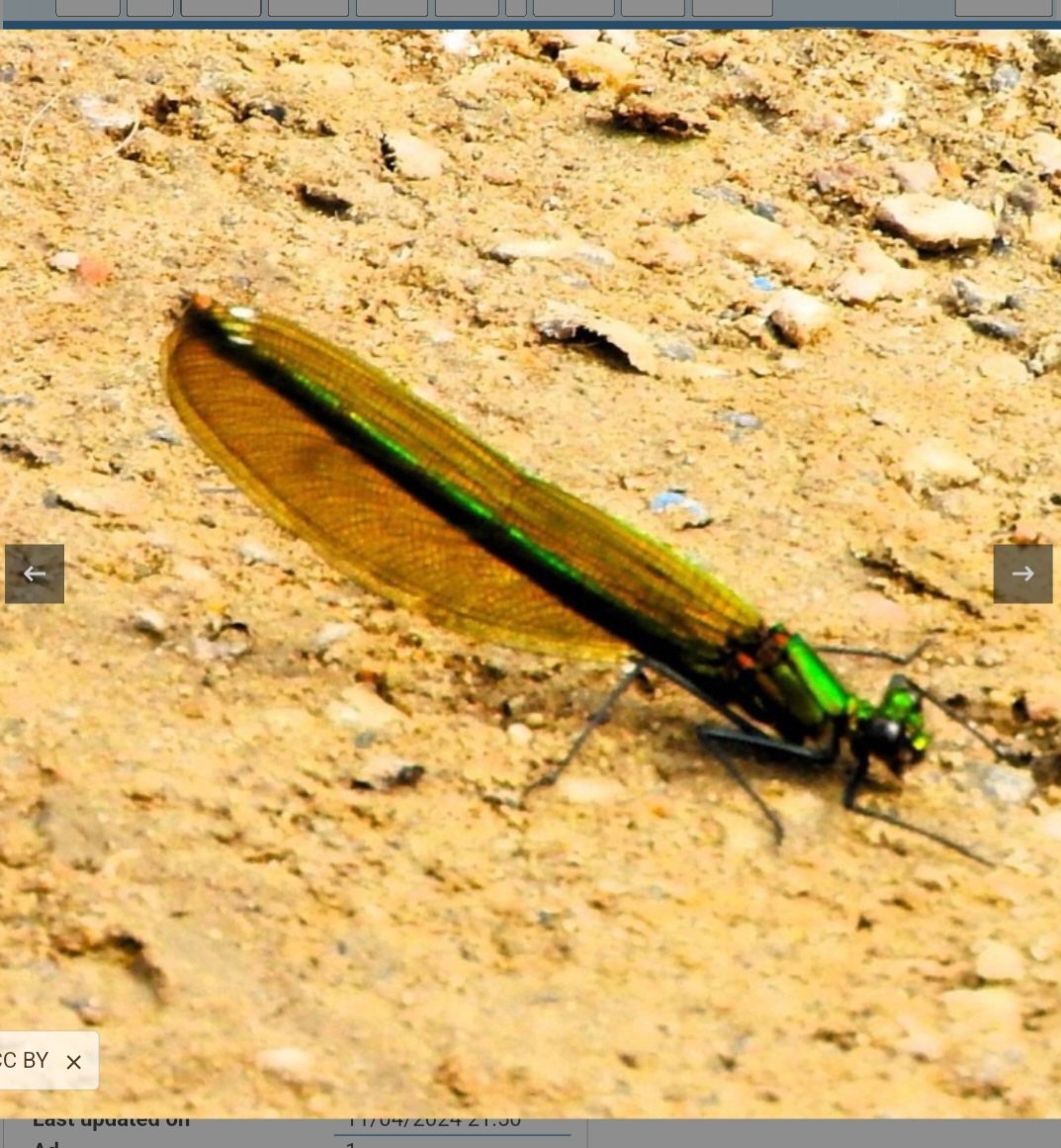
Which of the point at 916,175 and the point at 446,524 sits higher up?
the point at 916,175

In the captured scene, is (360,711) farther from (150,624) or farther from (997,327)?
(997,327)

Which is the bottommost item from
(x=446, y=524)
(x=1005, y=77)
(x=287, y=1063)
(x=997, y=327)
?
(x=287, y=1063)

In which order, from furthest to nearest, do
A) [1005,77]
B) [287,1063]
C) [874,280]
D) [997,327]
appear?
[1005,77] < [874,280] < [997,327] < [287,1063]

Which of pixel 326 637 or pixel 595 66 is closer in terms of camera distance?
pixel 326 637

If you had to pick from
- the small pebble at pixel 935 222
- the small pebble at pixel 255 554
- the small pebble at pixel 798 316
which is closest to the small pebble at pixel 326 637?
the small pebble at pixel 255 554

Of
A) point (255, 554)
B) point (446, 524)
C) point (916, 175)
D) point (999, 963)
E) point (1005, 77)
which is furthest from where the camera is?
point (1005, 77)

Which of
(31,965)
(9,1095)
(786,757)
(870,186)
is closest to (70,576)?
(31,965)

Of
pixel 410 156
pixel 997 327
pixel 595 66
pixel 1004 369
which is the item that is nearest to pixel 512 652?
pixel 1004 369

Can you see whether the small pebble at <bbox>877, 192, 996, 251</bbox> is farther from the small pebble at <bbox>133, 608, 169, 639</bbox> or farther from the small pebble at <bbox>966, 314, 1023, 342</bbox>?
the small pebble at <bbox>133, 608, 169, 639</bbox>
